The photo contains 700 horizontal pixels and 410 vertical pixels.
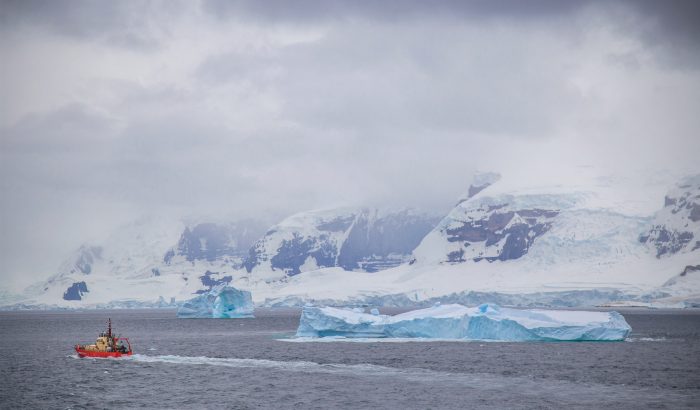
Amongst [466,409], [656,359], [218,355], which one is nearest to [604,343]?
[656,359]

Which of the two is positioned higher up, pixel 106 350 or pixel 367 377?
pixel 106 350

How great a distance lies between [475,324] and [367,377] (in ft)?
117

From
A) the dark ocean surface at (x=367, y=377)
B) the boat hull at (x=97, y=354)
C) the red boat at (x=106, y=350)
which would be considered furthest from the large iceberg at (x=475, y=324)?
the boat hull at (x=97, y=354)

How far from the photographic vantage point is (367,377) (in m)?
69.1

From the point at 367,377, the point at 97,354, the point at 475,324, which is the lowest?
the point at 367,377

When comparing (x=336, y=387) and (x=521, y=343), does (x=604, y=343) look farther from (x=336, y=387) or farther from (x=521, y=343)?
(x=336, y=387)

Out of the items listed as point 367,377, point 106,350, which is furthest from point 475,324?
point 106,350

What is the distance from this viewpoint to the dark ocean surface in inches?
2248

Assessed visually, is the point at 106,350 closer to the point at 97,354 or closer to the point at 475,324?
the point at 97,354

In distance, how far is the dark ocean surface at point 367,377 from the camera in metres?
57.1

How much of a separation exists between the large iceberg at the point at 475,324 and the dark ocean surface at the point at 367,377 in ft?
4.84

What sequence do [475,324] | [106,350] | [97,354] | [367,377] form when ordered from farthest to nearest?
[475,324] < [106,350] < [97,354] < [367,377]

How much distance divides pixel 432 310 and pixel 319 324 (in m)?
14.1

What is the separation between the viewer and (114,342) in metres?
92.0
